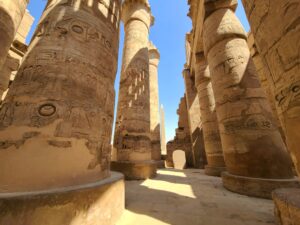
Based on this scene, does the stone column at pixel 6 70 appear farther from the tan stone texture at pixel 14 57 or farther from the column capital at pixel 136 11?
the column capital at pixel 136 11

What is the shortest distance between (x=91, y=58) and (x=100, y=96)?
0.63 m

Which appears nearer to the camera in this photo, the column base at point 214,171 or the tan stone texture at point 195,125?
the column base at point 214,171

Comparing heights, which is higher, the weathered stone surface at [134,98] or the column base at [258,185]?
the weathered stone surface at [134,98]

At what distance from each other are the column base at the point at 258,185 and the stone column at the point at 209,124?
109 inches

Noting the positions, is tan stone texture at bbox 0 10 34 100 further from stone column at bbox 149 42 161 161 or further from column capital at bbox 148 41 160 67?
column capital at bbox 148 41 160 67

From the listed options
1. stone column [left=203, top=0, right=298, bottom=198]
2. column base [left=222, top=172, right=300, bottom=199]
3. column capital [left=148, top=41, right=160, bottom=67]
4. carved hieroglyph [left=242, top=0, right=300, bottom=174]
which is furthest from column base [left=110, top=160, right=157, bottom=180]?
column capital [left=148, top=41, right=160, bottom=67]

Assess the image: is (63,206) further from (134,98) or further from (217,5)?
(217,5)

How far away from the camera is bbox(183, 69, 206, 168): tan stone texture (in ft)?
33.1

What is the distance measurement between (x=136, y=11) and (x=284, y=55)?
8056 millimetres

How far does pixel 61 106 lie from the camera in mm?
1839

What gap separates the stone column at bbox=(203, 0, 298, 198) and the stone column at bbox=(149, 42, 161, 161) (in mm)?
6567

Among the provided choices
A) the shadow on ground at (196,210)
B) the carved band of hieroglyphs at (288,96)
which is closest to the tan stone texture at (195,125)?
the shadow on ground at (196,210)

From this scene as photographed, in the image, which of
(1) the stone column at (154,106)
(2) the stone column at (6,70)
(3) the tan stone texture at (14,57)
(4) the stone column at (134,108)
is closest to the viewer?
(4) the stone column at (134,108)

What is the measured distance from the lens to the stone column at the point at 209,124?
6.28 metres
